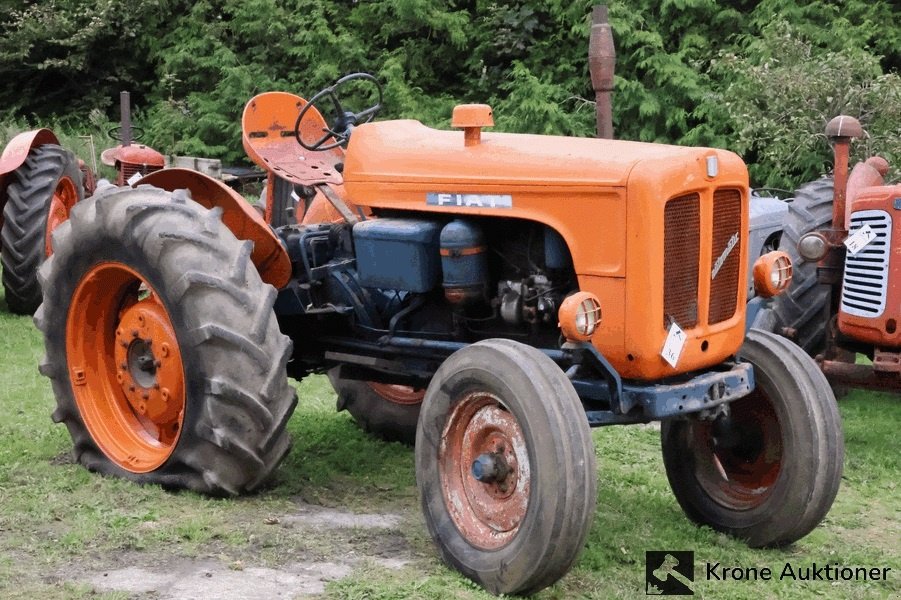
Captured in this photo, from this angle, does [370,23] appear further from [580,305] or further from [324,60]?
[580,305]

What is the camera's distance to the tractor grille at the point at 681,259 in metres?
4.05

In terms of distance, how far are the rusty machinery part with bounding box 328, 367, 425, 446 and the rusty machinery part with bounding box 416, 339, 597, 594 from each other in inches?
68.0

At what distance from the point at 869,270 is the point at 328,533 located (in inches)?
124

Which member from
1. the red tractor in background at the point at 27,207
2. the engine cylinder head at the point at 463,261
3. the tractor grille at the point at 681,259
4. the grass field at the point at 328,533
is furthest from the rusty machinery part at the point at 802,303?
the red tractor in background at the point at 27,207

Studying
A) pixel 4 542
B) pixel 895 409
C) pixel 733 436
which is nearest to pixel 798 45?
pixel 895 409

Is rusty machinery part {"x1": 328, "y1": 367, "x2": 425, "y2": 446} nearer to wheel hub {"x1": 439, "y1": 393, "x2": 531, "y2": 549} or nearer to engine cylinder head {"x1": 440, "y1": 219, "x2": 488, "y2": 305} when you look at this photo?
engine cylinder head {"x1": 440, "y1": 219, "x2": 488, "y2": 305}

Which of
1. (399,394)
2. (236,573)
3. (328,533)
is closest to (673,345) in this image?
(328,533)

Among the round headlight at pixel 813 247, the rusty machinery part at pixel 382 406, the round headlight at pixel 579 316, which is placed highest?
the round headlight at pixel 579 316

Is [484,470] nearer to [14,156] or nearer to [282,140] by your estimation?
[282,140]

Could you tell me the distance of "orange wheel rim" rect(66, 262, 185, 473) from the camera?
486cm

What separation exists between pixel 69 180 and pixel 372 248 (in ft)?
20.1

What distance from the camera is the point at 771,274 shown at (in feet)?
14.8

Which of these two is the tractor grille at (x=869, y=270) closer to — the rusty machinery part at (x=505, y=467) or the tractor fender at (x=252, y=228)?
the rusty machinery part at (x=505, y=467)

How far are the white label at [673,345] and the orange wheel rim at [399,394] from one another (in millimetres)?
2040
